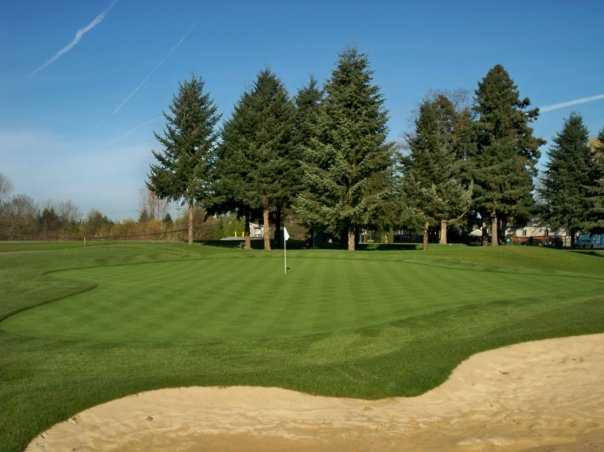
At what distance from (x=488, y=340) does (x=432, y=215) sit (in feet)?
126

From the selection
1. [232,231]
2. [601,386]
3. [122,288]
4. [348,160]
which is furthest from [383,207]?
[232,231]

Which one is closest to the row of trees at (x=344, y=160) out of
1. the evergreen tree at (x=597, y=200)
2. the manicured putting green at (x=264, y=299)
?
the evergreen tree at (x=597, y=200)

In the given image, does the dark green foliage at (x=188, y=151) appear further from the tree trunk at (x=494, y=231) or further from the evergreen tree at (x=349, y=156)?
the tree trunk at (x=494, y=231)

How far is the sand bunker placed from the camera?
6.51m

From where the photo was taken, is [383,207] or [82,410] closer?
[82,410]

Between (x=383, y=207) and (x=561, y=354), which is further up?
(x=383, y=207)

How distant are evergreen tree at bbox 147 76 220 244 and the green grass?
24769 mm

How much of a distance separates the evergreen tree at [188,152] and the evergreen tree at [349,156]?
9919 mm

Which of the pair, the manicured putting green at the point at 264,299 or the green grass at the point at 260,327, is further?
the manicured putting green at the point at 264,299

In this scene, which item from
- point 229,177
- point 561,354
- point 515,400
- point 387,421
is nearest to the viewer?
point 387,421

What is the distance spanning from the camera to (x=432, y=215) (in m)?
48.7

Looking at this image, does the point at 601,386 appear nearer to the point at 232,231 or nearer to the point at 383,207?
the point at 383,207

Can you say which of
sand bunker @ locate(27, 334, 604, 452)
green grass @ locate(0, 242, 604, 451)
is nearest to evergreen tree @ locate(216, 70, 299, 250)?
green grass @ locate(0, 242, 604, 451)

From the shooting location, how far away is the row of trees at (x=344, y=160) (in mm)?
42438
